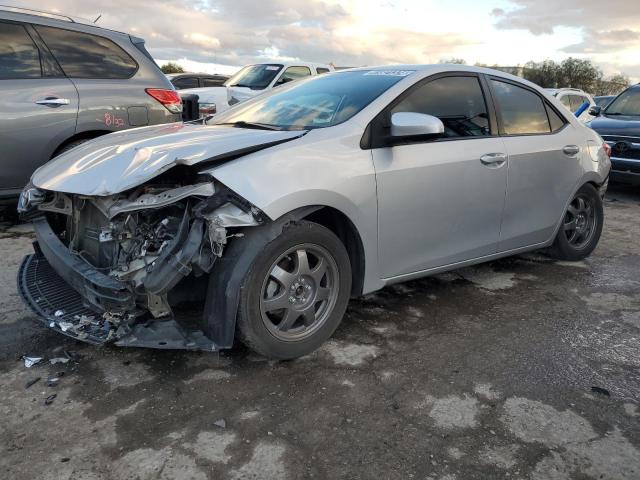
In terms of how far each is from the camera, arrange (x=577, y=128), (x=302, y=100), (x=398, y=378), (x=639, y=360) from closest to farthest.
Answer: (x=398, y=378)
(x=639, y=360)
(x=302, y=100)
(x=577, y=128)

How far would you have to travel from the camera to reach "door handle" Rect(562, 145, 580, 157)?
451cm

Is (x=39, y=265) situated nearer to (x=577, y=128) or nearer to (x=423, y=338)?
(x=423, y=338)

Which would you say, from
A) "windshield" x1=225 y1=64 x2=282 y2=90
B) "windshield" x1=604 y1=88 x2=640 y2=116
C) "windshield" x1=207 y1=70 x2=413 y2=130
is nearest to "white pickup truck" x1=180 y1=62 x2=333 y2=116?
"windshield" x1=225 y1=64 x2=282 y2=90

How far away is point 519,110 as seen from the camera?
432 centimetres

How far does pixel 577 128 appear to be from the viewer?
4777 mm

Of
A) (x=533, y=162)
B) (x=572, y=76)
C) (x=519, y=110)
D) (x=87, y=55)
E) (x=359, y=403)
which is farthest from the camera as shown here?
(x=572, y=76)

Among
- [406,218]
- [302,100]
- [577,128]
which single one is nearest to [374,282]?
[406,218]

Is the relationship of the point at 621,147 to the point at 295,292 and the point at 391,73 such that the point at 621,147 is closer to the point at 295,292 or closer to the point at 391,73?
the point at 391,73

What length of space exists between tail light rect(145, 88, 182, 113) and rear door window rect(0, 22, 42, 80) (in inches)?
42.8

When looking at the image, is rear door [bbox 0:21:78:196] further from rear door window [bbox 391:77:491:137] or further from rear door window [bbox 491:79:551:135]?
rear door window [bbox 491:79:551:135]

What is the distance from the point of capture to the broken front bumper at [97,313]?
269cm

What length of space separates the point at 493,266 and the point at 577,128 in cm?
141

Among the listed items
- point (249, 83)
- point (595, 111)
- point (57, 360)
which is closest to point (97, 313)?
point (57, 360)

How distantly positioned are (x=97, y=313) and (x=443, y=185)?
86.9 inches
